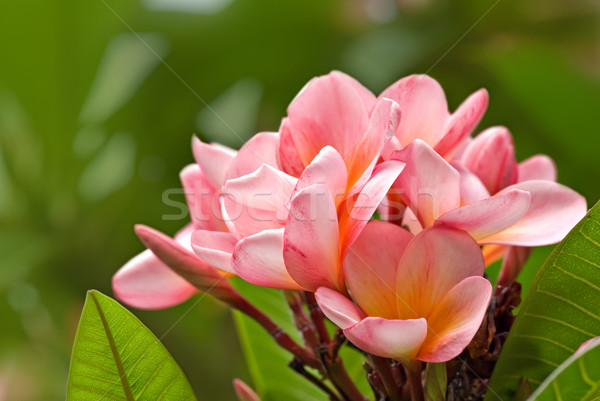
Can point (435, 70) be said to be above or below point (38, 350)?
above

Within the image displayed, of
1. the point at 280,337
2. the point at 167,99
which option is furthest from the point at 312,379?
the point at 167,99

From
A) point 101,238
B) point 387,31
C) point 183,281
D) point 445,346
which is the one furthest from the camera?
point 387,31

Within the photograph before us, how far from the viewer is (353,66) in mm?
1011

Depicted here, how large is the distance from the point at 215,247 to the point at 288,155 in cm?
6

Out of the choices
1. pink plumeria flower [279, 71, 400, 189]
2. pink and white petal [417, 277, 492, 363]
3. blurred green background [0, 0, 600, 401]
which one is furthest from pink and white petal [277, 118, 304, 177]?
blurred green background [0, 0, 600, 401]

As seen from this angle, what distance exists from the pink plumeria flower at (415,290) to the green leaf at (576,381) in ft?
0.12

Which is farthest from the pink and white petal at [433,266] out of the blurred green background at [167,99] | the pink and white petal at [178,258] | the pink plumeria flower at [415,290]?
the blurred green background at [167,99]

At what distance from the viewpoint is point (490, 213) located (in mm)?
327

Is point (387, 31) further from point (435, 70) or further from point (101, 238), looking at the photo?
point (101, 238)

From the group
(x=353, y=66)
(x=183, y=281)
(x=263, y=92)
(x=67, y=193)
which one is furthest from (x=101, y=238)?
(x=183, y=281)

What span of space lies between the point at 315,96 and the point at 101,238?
0.63m

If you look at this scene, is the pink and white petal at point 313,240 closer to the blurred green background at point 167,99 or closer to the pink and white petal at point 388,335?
the pink and white petal at point 388,335

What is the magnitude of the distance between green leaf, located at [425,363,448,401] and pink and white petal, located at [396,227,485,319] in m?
0.03

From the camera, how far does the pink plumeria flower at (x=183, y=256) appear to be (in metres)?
0.39
